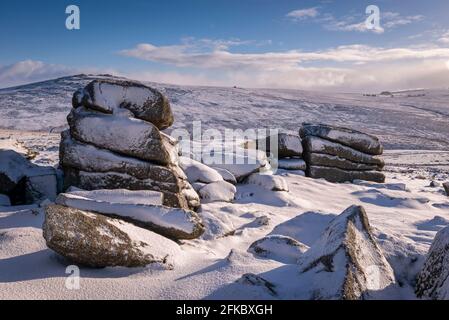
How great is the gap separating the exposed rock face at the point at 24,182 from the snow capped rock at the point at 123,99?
1.82 metres

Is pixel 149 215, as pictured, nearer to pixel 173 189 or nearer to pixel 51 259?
pixel 51 259

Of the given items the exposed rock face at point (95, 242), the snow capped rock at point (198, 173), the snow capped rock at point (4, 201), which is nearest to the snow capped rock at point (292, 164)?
the snow capped rock at point (198, 173)

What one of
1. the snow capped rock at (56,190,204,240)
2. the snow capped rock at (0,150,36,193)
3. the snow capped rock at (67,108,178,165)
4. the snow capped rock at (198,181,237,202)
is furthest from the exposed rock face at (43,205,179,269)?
the snow capped rock at (198,181,237,202)

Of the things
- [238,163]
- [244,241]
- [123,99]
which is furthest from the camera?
[238,163]

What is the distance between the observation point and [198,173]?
10.3 metres

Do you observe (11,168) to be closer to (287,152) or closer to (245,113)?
(287,152)

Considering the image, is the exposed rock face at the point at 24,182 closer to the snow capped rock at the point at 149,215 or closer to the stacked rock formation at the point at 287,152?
the snow capped rock at the point at 149,215

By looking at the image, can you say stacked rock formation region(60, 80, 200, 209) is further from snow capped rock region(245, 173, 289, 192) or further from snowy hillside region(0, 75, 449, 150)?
snowy hillside region(0, 75, 449, 150)

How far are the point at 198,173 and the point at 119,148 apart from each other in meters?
2.60

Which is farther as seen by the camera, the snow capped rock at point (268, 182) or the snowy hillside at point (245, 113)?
the snowy hillside at point (245, 113)

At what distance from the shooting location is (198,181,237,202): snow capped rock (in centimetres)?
→ 964

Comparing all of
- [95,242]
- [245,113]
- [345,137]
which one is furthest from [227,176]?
[245,113]

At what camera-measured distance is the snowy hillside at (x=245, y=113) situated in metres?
38.7
